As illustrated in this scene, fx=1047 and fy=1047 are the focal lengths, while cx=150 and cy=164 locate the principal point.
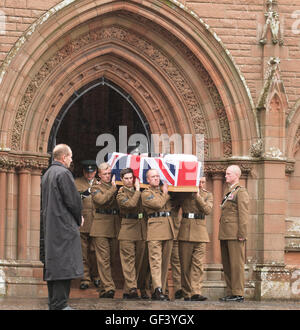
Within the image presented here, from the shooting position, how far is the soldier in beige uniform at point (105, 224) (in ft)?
50.1

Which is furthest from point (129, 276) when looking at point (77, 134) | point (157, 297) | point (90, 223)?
point (77, 134)

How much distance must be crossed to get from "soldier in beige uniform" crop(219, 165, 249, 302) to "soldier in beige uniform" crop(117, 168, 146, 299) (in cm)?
123

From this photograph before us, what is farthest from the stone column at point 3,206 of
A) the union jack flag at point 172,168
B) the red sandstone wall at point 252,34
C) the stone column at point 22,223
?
the red sandstone wall at point 252,34

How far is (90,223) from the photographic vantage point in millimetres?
16797

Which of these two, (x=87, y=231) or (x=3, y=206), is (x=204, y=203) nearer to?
(x=87, y=231)

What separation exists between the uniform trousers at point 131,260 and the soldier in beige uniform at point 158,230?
1.36 feet

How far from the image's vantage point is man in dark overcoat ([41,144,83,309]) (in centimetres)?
1184

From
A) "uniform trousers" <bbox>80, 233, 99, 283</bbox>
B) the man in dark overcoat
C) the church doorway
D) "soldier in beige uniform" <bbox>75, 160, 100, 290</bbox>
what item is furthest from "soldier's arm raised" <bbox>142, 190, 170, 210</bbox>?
the church doorway

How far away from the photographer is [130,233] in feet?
49.5

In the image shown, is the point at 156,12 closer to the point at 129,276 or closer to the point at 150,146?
the point at 150,146

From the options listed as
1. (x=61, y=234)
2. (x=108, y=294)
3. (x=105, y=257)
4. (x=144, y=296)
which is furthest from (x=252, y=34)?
(x=61, y=234)

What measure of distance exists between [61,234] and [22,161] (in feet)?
→ 16.2

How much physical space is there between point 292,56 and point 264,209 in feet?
8.84

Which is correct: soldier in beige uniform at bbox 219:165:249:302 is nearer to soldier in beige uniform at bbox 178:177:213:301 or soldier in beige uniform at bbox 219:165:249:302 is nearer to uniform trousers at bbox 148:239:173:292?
soldier in beige uniform at bbox 178:177:213:301
